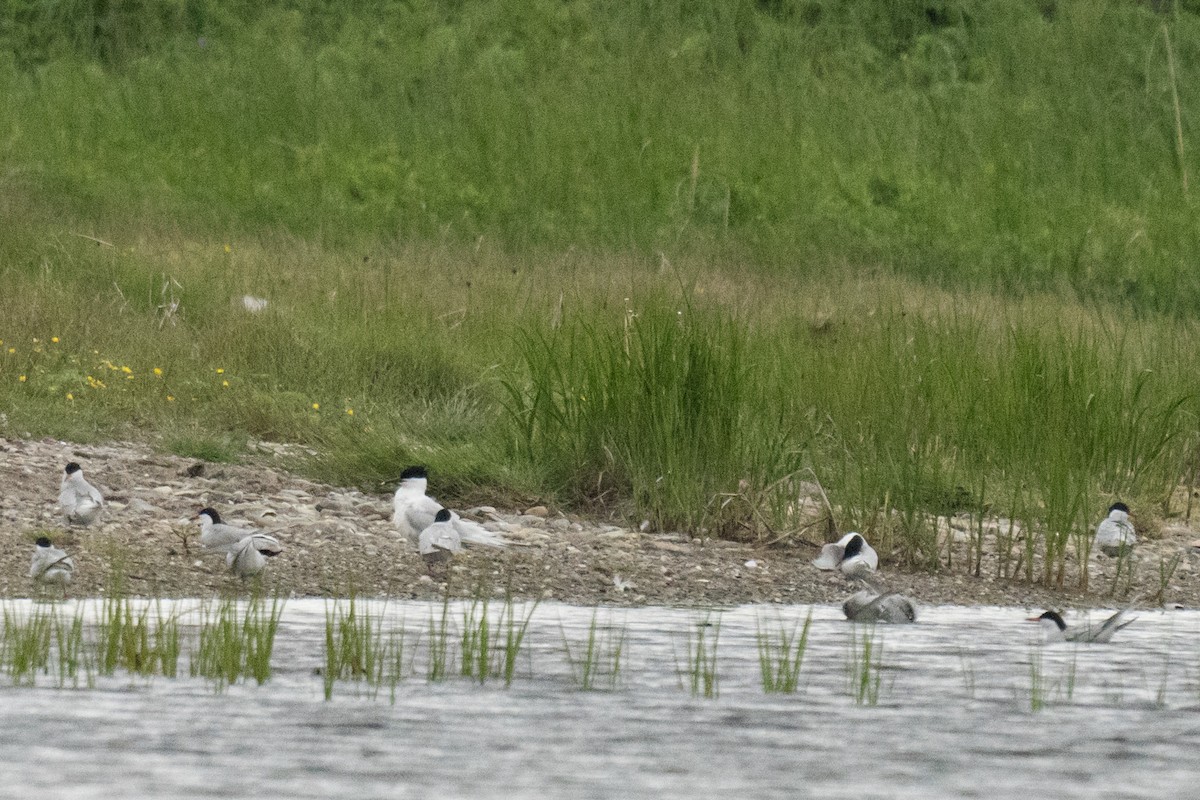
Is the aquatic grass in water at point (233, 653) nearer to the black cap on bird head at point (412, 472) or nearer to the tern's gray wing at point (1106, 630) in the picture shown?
the black cap on bird head at point (412, 472)

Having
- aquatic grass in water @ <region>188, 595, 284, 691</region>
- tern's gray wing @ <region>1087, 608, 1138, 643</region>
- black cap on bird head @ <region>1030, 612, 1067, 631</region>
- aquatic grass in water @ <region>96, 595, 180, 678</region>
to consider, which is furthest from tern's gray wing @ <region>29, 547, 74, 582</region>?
tern's gray wing @ <region>1087, 608, 1138, 643</region>

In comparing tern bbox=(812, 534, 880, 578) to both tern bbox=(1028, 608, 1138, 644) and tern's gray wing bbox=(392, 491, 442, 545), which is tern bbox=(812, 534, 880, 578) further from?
tern's gray wing bbox=(392, 491, 442, 545)

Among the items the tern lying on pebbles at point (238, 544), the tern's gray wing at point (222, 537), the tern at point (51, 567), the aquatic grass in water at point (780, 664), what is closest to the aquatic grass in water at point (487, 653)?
the aquatic grass in water at point (780, 664)

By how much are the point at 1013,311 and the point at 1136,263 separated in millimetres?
2760

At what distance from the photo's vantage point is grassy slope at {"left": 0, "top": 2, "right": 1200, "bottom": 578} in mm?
8461

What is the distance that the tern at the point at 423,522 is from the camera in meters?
7.56

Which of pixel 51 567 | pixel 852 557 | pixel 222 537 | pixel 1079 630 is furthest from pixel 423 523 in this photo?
pixel 1079 630

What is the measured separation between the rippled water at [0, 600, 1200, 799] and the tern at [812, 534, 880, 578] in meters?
1.36

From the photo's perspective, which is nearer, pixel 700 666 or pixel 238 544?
pixel 700 666

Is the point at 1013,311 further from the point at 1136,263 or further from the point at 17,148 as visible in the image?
the point at 17,148

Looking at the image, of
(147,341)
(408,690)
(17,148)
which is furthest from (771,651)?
(17,148)

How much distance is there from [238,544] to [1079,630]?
10.0ft

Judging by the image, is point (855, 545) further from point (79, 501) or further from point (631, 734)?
point (79, 501)

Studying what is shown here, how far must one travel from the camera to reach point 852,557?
742cm
